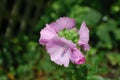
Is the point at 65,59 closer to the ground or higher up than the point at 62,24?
closer to the ground

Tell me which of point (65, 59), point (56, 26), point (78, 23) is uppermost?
point (78, 23)

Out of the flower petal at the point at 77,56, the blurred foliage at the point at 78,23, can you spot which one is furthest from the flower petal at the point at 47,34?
the blurred foliage at the point at 78,23

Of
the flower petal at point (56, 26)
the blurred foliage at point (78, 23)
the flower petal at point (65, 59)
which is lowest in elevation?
the flower petal at point (65, 59)

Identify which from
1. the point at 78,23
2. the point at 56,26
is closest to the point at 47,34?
the point at 56,26

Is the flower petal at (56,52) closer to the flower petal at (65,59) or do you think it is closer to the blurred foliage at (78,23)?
the flower petal at (65,59)

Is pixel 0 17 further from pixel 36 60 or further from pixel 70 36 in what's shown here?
pixel 70 36

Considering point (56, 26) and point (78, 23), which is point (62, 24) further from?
point (78, 23)

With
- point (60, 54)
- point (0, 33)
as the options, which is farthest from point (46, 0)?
point (60, 54)

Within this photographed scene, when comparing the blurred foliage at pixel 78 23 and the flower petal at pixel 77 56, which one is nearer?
the flower petal at pixel 77 56

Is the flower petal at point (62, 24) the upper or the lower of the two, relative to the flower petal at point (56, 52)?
upper
